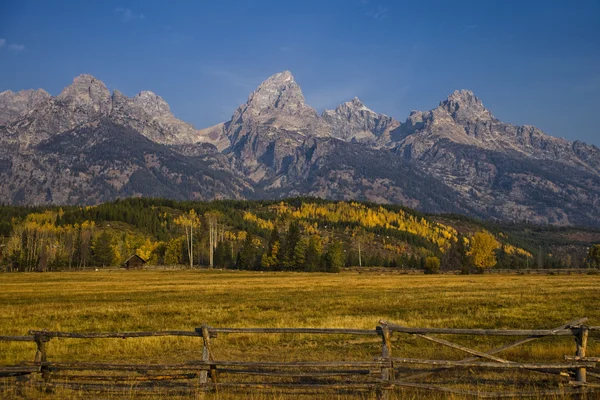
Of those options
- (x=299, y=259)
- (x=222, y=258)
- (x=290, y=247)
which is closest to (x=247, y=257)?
(x=222, y=258)

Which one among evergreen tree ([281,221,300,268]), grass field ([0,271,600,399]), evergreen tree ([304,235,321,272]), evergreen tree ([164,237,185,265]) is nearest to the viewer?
grass field ([0,271,600,399])

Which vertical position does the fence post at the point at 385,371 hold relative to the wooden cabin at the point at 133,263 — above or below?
above

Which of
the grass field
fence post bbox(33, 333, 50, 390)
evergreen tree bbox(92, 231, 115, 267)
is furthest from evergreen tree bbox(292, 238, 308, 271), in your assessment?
fence post bbox(33, 333, 50, 390)

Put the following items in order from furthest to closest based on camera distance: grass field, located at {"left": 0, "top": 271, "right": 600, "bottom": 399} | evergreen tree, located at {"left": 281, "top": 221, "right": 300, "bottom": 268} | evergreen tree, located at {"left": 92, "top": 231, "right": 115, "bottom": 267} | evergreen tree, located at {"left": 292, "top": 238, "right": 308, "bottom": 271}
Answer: evergreen tree, located at {"left": 92, "top": 231, "right": 115, "bottom": 267} < evergreen tree, located at {"left": 281, "top": 221, "right": 300, "bottom": 268} < evergreen tree, located at {"left": 292, "top": 238, "right": 308, "bottom": 271} < grass field, located at {"left": 0, "top": 271, "right": 600, "bottom": 399}

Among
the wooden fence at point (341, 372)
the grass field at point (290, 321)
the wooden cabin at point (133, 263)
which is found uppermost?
the wooden fence at point (341, 372)

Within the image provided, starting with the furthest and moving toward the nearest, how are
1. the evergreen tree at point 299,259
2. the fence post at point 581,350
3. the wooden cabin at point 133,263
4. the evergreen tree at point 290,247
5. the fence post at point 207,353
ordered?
the wooden cabin at point 133,263, the evergreen tree at point 290,247, the evergreen tree at point 299,259, the fence post at point 207,353, the fence post at point 581,350

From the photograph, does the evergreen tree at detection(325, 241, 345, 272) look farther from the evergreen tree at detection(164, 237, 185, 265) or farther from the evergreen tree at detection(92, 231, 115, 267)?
the evergreen tree at detection(92, 231, 115, 267)

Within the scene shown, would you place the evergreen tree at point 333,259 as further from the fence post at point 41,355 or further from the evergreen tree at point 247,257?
the fence post at point 41,355

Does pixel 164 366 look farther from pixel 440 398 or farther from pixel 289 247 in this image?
pixel 289 247

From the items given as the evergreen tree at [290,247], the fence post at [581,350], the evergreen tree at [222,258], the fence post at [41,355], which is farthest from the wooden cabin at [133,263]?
the fence post at [581,350]

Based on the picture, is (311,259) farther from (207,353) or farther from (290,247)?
(207,353)

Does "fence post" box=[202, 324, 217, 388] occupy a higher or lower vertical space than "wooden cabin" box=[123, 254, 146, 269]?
higher

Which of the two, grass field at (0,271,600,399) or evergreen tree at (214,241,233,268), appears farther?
evergreen tree at (214,241,233,268)

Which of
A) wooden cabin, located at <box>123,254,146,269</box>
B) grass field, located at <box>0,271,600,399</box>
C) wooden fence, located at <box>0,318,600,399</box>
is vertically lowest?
wooden cabin, located at <box>123,254,146,269</box>
